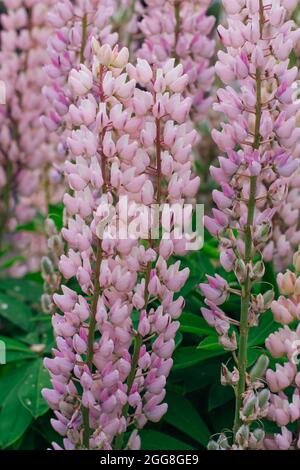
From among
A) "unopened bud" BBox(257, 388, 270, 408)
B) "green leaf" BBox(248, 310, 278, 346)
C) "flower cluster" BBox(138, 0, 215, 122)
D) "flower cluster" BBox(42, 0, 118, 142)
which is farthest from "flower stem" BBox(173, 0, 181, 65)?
"unopened bud" BBox(257, 388, 270, 408)

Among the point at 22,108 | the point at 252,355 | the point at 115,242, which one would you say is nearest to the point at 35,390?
the point at 252,355

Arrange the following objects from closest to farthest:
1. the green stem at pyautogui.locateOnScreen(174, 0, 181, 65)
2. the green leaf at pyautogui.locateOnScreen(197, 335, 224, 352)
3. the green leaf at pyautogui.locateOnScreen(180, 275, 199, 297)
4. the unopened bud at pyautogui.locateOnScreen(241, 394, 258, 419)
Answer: the unopened bud at pyautogui.locateOnScreen(241, 394, 258, 419) → the green leaf at pyautogui.locateOnScreen(197, 335, 224, 352) → the green leaf at pyautogui.locateOnScreen(180, 275, 199, 297) → the green stem at pyautogui.locateOnScreen(174, 0, 181, 65)

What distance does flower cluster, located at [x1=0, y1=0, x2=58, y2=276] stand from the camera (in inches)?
78.9

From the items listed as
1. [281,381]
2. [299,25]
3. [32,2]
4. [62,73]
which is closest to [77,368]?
[281,381]

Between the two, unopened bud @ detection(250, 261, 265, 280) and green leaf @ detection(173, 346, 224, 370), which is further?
green leaf @ detection(173, 346, 224, 370)

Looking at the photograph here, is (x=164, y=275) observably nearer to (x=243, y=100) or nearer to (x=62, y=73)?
(x=243, y=100)

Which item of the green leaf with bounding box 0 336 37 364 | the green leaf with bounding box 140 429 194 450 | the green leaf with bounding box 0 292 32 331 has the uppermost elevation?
the green leaf with bounding box 0 292 32 331

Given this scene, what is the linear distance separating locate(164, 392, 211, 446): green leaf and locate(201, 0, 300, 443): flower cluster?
0.31 metres

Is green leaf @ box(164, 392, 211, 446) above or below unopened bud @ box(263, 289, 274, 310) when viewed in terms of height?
below

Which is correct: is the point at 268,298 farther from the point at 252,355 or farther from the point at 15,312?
the point at 15,312

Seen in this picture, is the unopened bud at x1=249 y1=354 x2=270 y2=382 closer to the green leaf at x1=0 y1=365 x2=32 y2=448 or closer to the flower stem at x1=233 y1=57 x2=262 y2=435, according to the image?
the flower stem at x1=233 y1=57 x2=262 y2=435

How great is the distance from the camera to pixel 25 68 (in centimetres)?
204

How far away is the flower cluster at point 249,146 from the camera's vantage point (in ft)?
3.47

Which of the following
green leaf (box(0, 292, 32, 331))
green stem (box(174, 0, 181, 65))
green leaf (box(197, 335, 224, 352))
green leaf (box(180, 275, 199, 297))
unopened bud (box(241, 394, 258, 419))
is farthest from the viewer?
green leaf (box(0, 292, 32, 331))
